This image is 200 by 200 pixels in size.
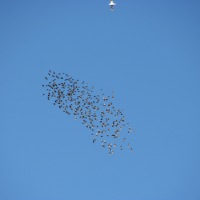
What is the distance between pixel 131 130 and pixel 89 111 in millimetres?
7640

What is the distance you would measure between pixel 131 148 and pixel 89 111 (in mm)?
9955

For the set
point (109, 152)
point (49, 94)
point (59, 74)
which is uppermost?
point (59, 74)

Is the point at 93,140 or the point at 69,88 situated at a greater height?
the point at 69,88

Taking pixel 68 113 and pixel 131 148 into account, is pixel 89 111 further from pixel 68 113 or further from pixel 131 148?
pixel 131 148

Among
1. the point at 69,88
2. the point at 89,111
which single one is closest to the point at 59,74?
the point at 69,88

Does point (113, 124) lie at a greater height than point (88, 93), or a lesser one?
lesser

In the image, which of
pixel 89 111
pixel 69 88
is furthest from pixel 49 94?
pixel 89 111

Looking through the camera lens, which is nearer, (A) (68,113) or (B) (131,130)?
(A) (68,113)

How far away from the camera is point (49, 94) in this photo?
4797 centimetres

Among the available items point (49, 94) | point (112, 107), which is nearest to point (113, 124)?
point (112, 107)

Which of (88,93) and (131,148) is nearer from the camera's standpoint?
(88,93)

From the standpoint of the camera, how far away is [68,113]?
47.0 metres

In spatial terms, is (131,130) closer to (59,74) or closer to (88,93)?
(88,93)

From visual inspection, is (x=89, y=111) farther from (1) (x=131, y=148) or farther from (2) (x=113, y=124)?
(1) (x=131, y=148)
